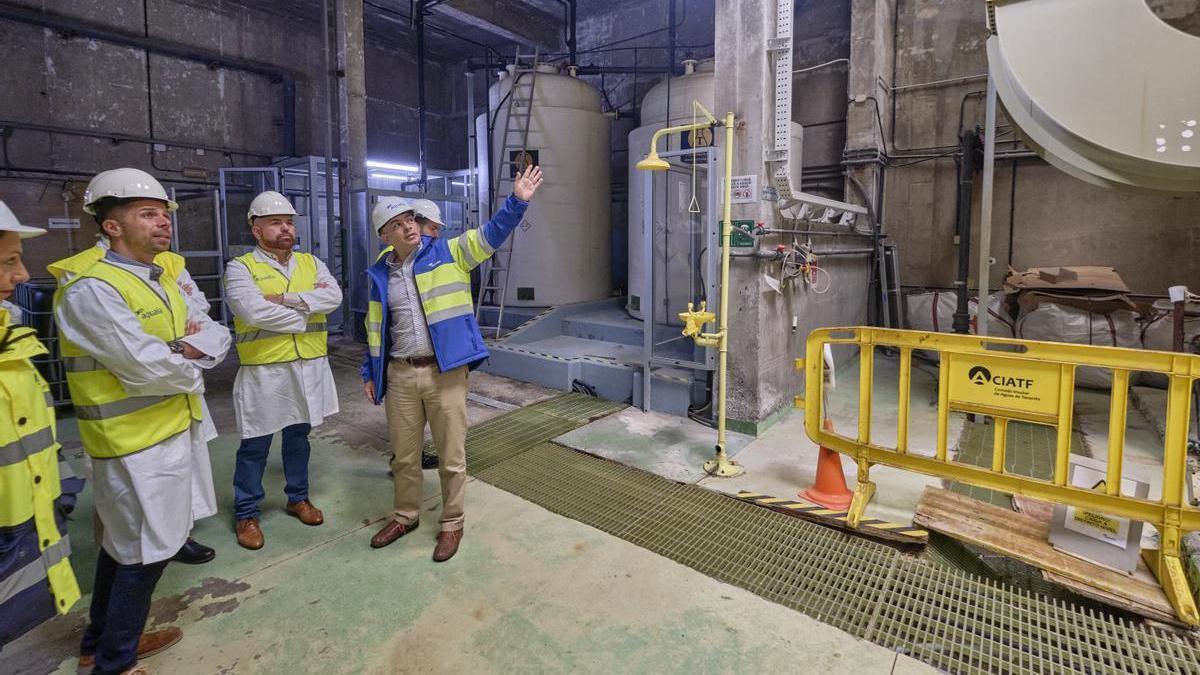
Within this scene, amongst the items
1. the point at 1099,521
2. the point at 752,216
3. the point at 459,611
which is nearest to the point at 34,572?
the point at 459,611

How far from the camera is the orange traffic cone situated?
3.26 metres

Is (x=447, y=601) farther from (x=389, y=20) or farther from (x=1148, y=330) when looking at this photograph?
(x=389, y=20)

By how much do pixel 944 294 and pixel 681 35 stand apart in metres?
4.99

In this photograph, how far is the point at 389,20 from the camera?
31.9ft

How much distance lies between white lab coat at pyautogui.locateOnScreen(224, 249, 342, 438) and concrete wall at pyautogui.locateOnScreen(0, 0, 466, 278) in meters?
6.47

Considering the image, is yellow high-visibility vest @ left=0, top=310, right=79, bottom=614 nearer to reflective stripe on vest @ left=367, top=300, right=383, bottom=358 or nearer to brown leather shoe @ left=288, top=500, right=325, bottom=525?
reflective stripe on vest @ left=367, top=300, right=383, bottom=358

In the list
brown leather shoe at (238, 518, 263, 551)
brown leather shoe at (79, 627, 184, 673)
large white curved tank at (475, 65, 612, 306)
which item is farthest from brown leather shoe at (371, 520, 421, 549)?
large white curved tank at (475, 65, 612, 306)

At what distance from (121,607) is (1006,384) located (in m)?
3.46

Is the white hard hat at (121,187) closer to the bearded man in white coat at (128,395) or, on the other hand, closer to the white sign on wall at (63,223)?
the bearded man in white coat at (128,395)

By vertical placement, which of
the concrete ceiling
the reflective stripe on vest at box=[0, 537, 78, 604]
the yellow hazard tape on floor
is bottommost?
the yellow hazard tape on floor

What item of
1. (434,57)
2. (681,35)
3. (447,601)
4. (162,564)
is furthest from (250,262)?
(434,57)

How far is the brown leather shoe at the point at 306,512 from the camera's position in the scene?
3.09 meters

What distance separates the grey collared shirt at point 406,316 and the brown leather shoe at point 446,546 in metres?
0.85

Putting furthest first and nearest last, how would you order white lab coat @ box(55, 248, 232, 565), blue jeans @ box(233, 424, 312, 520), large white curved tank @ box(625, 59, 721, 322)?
large white curved tank @ box(625, 59, 721, 322), blue jeans @ box(233, 424, 312, 520), white lab coat @ box(55, 248, 232, 565)
